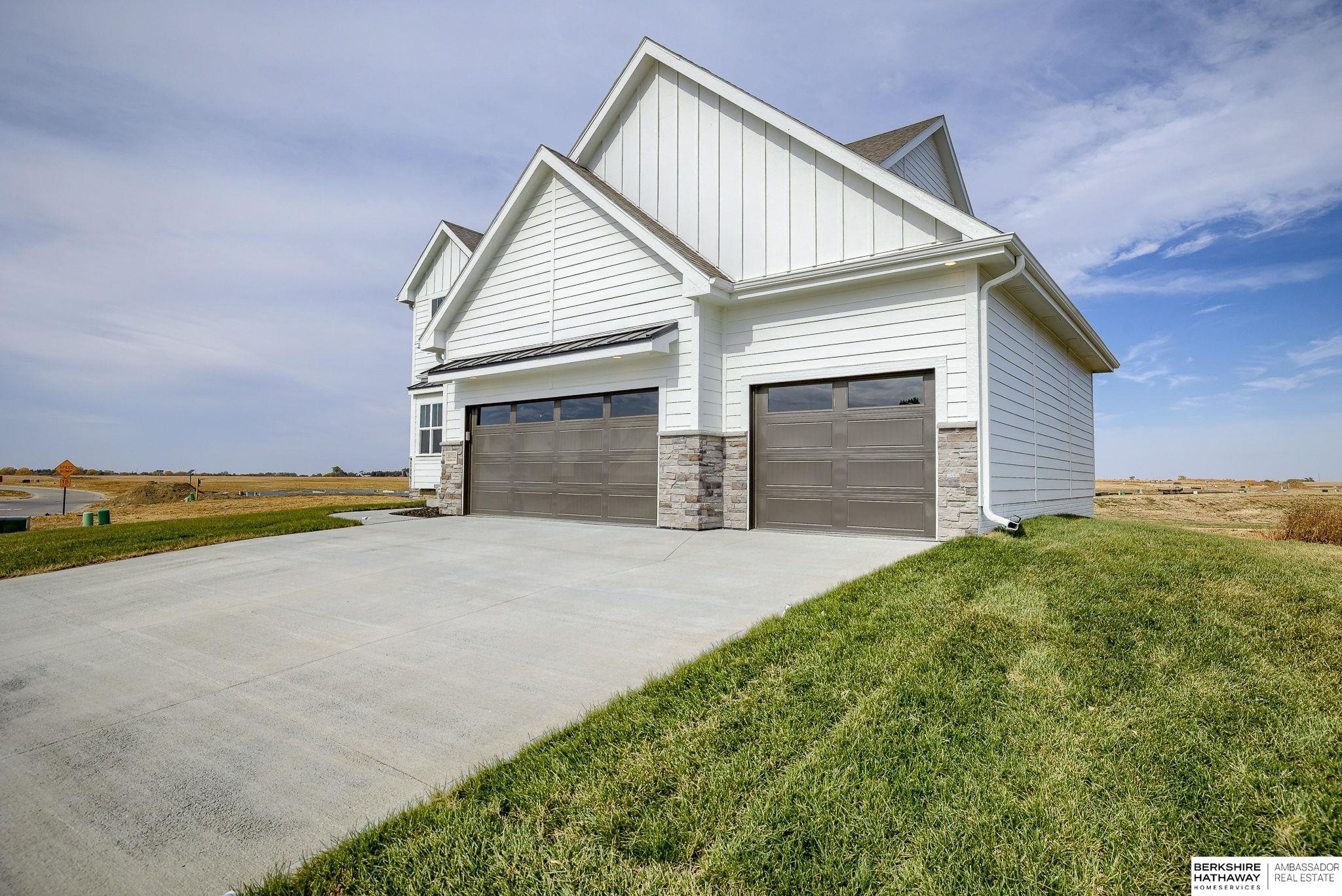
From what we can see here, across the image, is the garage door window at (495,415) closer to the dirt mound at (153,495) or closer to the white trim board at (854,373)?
the white trim board at (854,373)

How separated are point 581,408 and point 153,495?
2786cm

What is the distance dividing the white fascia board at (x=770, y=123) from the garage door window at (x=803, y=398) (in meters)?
2.96

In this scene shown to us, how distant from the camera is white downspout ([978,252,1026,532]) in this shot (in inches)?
329

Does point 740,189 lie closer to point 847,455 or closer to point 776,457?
point 776,457

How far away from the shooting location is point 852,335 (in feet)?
30.8

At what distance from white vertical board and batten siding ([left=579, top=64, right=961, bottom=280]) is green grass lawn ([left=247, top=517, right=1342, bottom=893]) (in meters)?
6.73

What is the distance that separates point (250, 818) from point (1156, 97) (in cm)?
1535

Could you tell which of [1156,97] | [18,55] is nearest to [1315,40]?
[1156,97]

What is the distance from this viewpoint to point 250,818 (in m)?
2.43

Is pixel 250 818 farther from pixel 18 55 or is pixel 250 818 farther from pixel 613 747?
pixel 18 55

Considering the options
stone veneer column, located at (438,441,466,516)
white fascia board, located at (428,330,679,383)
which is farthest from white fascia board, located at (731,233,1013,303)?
stone veneer column, located at (438,441,466,516)

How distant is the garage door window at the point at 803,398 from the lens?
31.8ft

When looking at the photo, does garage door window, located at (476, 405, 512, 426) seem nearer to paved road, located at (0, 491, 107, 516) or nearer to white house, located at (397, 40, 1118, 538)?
white house, located at (397, 40, 1118, 538)

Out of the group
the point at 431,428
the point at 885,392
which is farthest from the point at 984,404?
the point at 431,428
